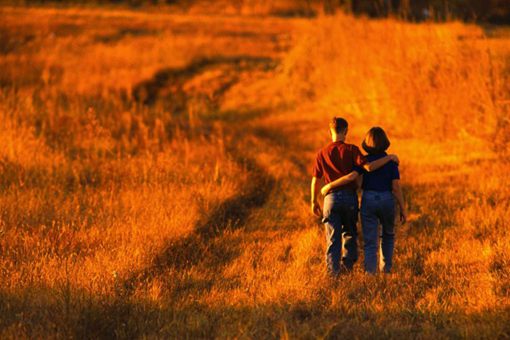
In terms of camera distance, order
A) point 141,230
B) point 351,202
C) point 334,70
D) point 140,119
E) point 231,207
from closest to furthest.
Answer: point 351,202, point 141,230, point 231,207, point 140,119, point 334,70

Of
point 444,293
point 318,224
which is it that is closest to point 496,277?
point 444,293

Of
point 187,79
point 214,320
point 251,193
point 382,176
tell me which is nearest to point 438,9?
point 251,193

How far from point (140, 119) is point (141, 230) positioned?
653 centimetres

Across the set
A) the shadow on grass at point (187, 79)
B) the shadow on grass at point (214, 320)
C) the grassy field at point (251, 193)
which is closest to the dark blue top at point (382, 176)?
the grassy field at point (251, 193)

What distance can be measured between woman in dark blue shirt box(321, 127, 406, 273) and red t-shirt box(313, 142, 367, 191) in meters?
0.08

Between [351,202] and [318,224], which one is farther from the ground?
[351,202]

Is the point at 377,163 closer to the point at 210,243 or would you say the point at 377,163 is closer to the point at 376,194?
the point at 376,194

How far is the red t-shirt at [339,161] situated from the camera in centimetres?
621

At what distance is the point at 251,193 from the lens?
9477mm

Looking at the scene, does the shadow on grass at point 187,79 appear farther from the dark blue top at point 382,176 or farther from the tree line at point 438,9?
the dark blue top at point 382,176

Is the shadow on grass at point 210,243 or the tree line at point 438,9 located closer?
the shadow on grass at point 210,243

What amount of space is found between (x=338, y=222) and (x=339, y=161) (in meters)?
0.52

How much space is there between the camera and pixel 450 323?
498 centimetres

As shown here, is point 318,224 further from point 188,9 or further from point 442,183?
point 188,9
